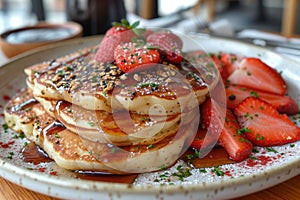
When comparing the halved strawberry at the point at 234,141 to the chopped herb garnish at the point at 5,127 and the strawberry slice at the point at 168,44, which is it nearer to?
the strawberry slice at the point at 168,44

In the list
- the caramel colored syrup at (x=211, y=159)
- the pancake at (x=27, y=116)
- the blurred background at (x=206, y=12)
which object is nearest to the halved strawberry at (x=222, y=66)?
the caramel colored syrup at (x=211, y=159)

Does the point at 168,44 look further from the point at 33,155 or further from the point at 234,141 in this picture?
the point at 33,155

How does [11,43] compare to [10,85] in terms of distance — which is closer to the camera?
[10,85]

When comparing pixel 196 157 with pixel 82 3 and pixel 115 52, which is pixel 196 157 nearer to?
pixel 115 52

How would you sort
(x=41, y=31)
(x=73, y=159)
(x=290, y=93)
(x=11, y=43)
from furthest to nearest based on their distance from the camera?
(x=41, y=31), (x=11, y=43), (x=290, y=93), (x=73, y=159)

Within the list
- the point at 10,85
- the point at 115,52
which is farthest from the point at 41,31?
the point at 115,52

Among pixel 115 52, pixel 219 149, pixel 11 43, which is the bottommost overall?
pixel 219 149

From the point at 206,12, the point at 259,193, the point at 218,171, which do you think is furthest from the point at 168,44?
the point at 206,12
